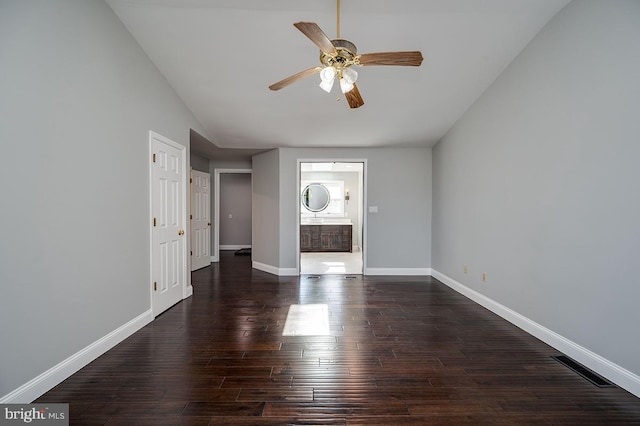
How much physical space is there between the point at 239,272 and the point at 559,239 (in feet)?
16.0

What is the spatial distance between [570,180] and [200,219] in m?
6.03

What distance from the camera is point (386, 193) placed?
5426mm

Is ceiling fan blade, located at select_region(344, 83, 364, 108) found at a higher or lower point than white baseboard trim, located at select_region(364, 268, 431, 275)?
higher

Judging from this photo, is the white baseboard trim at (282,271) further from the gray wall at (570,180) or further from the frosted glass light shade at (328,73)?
the frosted glass light shade at (328,73)

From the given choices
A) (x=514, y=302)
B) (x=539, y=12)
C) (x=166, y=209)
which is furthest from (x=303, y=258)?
(x=539, y=12)

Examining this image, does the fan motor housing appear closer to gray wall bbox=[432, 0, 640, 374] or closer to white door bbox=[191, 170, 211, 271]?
gray wall bbox=[432, 0, 640, 374]

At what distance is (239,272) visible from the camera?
5.75 meters

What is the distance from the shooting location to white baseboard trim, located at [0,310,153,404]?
6.04 ft

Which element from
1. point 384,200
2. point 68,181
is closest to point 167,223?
point 68,181

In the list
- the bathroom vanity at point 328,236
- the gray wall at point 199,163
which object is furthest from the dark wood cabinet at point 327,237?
the gray wall at point 199,163

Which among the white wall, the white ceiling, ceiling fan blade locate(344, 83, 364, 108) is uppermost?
the white ceiling

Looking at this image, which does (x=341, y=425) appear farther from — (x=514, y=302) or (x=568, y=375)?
(x=514, y=302)

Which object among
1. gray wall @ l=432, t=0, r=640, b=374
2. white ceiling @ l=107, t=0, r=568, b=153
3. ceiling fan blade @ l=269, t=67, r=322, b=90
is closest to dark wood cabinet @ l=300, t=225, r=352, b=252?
white ceiling @ l=107, t=0, r=568, b=153
